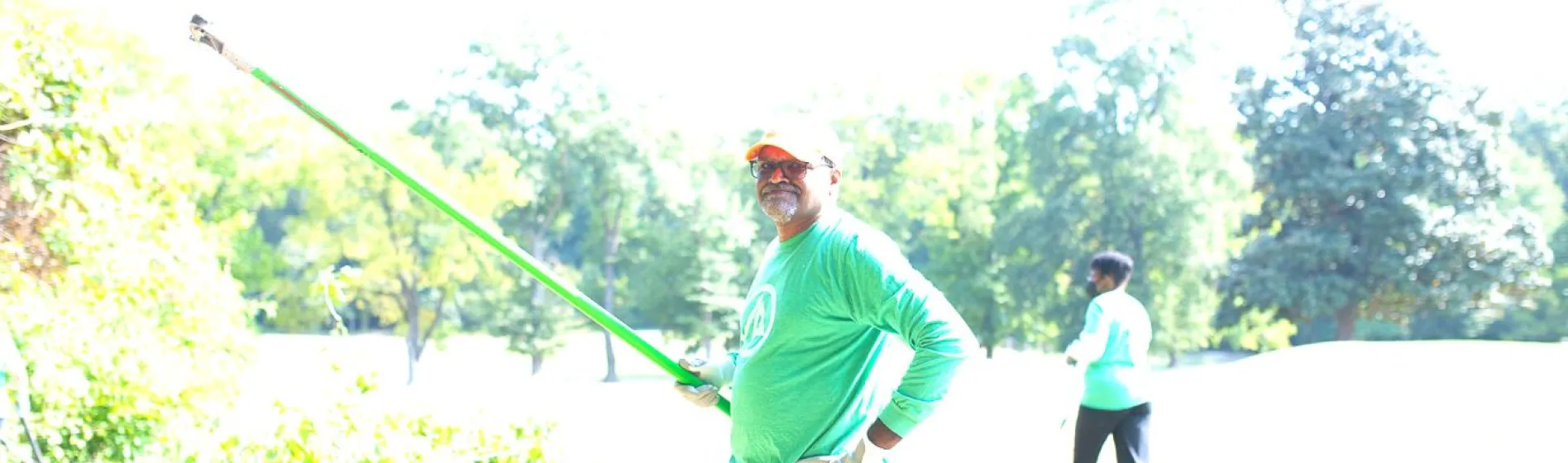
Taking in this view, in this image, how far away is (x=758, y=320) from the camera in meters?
3.07

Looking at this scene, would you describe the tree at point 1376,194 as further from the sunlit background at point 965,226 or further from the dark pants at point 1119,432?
the dark pants at point 1119,432

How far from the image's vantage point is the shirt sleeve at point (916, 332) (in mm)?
2721

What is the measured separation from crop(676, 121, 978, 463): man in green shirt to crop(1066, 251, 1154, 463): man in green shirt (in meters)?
3.35

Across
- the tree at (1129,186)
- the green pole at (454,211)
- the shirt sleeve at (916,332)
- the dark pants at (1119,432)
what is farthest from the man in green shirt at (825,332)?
the tree at (1129,186)

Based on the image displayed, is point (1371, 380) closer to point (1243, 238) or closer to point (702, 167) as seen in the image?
point (1243, 238)

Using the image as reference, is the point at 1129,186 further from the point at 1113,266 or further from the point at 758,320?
the point at 758,320

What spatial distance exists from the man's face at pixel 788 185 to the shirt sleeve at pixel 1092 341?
11.1 ft

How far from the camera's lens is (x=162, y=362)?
616 cm

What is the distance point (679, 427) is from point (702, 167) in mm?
22398

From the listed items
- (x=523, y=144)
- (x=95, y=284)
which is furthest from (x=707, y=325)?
(x=95, y=284)

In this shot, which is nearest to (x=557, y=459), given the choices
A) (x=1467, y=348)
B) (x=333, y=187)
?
(x=1467, y=348)

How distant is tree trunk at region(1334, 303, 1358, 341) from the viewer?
35.1m

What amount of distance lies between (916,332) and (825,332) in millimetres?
248

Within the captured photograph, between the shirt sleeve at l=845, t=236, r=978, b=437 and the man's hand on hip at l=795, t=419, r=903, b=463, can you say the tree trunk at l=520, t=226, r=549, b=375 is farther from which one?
the shirt sleeve at l=845, t=236, r=978, b=437
